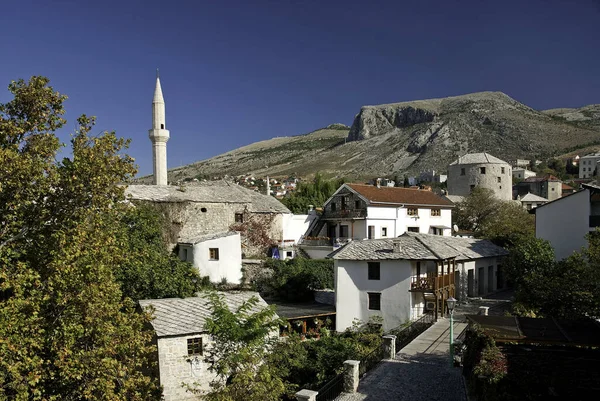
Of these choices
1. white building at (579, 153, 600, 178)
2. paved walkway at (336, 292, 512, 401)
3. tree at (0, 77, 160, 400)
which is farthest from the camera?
white building at (579, 153, 600, 178)

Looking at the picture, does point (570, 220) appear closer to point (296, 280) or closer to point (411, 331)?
point (411, 331)

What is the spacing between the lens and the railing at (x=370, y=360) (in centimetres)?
1688

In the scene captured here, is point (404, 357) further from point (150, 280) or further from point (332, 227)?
point (332, 227)

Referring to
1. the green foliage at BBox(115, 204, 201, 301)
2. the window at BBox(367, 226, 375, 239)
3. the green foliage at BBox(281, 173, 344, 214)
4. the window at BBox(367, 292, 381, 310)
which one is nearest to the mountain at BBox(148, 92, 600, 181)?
the green foliage at BBox(281, 173, 344, 214)

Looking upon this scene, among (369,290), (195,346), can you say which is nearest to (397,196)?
(369,290)

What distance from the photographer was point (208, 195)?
1572 inches

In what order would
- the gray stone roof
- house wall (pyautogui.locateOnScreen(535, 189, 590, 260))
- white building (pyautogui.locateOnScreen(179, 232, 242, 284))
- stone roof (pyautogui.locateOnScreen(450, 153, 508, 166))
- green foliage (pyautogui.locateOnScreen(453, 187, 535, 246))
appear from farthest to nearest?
stone roof (pyautogui.locateOnScreen(450, 153, 508, 166)) < green foliage (pyautogui.locateOnScreen(453, 187, 535, 246)) < white building (pyautogui.locateOnScreen(179, 232, 242, 284)) < house wall (pyautogui.locateOnScreen(535, 189, 590, 260)) < the gray stone roof

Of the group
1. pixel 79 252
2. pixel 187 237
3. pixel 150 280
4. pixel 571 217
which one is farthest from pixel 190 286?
pixel 571 217

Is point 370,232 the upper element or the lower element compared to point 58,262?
lower

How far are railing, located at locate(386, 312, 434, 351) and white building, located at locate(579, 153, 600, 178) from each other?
91134mm

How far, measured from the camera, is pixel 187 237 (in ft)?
124

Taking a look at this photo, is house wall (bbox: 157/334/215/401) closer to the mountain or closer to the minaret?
the minaret

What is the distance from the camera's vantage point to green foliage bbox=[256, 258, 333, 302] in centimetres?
3441

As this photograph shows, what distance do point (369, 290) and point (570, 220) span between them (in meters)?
13.9
